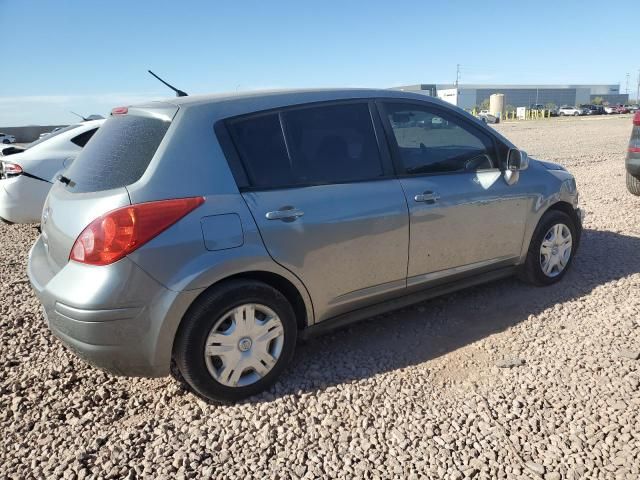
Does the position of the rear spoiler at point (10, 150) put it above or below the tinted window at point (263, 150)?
below

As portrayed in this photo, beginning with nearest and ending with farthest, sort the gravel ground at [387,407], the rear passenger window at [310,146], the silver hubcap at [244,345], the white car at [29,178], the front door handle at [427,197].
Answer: the gravel ground at [387,407] → the silver hubcap at [244,345] → the rear passenger window at [310,146] → the front door handle at [427,197] → the white car at [29,178]

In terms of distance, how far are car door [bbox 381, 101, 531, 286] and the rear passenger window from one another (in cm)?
24

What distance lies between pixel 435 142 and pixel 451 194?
437mm

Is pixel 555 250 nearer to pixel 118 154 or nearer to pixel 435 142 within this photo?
pixel 435 142

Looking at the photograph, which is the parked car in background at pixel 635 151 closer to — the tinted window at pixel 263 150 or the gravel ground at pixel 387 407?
the gravel ground at pixel 387 407

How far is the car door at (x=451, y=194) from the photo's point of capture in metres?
3.47

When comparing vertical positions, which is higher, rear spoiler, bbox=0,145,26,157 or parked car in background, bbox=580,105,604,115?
parked car in background, bbox=580,105,604,115

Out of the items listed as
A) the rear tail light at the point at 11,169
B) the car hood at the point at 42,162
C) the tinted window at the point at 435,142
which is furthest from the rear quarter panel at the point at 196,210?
the rear tail light at the point at 11,169

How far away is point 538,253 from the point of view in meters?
4.28

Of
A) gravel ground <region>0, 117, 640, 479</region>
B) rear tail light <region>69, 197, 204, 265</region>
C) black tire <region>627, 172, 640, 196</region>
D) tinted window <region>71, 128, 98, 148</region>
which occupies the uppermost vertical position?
tinted window <region>71, 128, 98, 148</region>

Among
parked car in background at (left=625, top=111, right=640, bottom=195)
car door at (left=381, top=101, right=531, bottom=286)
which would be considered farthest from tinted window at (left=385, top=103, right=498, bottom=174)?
parked car in background at (left=625, top=111, right=640, bottom=195)

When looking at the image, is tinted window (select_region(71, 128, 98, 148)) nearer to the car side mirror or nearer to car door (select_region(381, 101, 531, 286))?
car door (select_region(381, 101, 531, 286))

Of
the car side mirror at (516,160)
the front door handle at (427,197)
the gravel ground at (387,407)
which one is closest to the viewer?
the gravel ground at (387,407)

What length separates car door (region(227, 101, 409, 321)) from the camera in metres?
2.89
